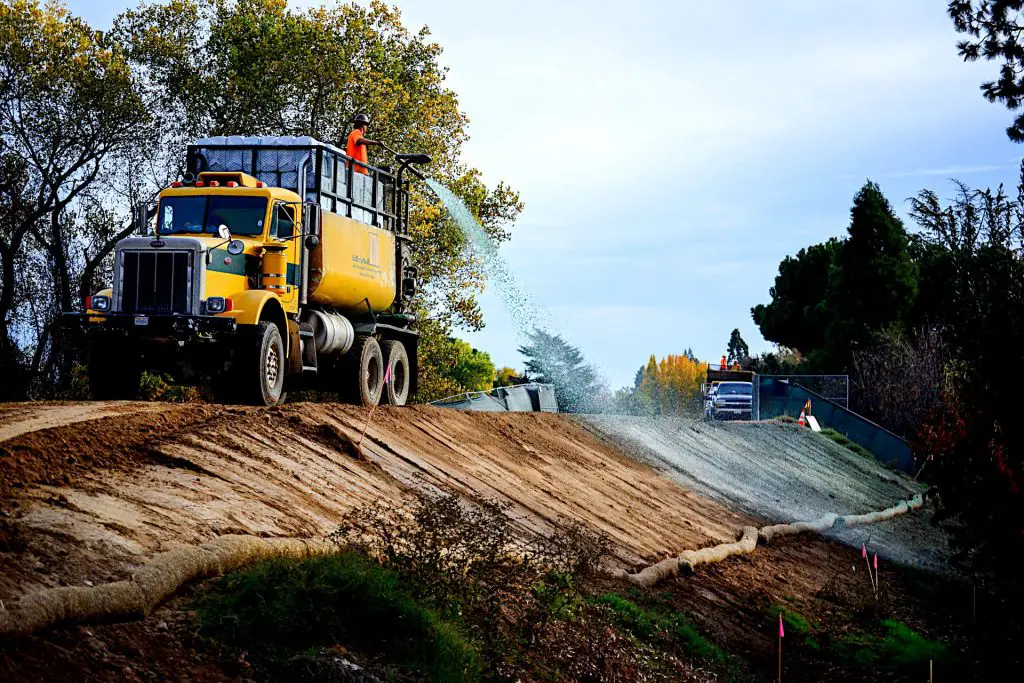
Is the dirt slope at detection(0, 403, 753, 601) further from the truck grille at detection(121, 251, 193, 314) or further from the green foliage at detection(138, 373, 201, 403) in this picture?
the green foliage at detection(138, 373, 201, 403)

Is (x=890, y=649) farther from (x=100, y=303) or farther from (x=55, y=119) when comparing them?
(x=55, y=119)

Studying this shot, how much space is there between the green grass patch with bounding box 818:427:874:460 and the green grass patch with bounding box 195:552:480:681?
118 ft

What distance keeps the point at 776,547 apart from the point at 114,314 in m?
11.1

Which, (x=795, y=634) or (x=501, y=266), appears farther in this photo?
(x=501, y=266)

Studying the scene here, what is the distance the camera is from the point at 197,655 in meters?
7.73

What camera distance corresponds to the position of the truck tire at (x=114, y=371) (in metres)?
17.7

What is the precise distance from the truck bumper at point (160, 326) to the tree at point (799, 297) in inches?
2678

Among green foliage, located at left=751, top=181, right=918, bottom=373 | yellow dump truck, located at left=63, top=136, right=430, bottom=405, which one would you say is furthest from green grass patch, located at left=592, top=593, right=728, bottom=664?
green foliage, located at left=751, top=181, right=918, bottom=373

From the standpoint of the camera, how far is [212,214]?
1834cm

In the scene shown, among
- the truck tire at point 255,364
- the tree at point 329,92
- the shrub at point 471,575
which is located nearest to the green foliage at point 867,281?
the tree at point 329,92

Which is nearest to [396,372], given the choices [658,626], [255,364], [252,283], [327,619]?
[252,283]

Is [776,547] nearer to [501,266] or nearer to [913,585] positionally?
[913,585]

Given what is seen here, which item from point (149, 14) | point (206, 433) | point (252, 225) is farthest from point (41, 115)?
point (206, 433)

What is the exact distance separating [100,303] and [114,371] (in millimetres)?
1111
